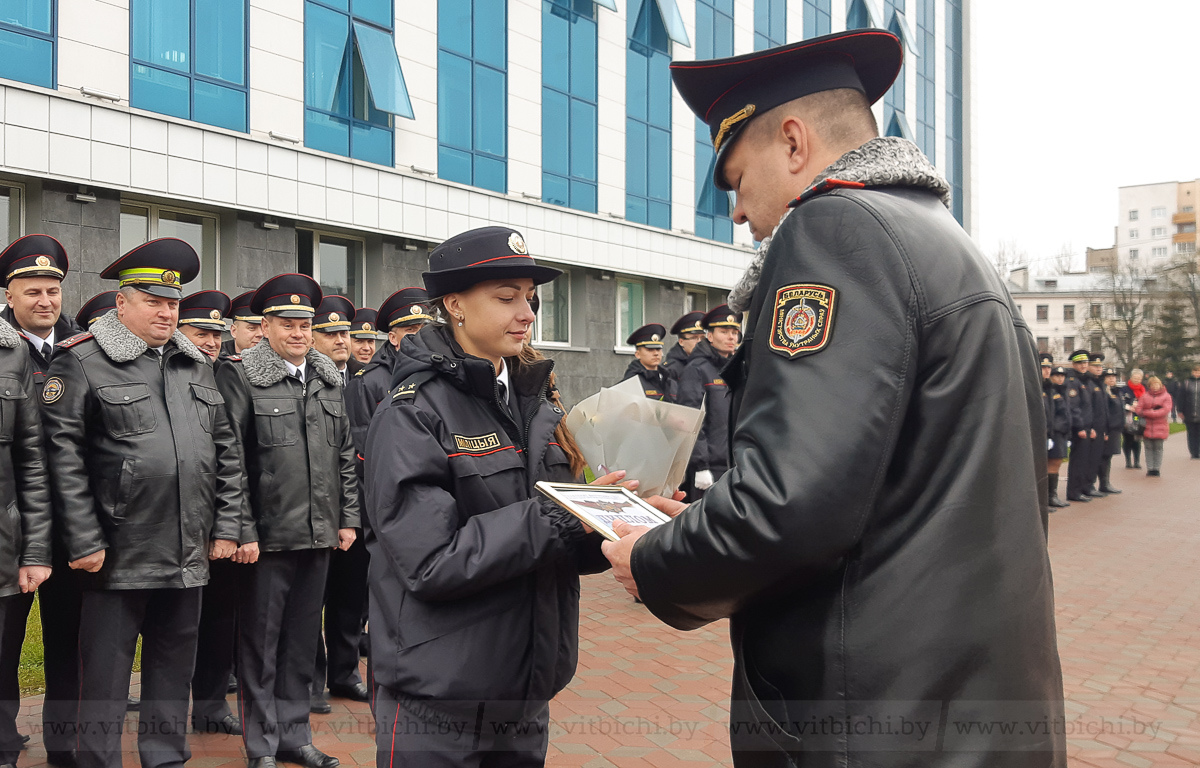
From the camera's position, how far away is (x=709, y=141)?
23.8 metres

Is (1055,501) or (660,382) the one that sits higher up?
(660,382)

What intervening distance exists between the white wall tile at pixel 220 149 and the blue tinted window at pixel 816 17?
1936 centimetres

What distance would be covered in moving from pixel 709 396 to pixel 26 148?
9527mm

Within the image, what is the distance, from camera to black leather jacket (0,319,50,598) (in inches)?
150

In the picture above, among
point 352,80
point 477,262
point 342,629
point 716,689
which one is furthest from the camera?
point 352,80

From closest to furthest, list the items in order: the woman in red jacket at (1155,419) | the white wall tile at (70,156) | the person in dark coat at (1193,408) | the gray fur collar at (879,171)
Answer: the gray fur collar at (879,171) → the white wall tile at (70,156) → the woman in red jacket at (1155,419) → the person in dark coat at (1193,408)

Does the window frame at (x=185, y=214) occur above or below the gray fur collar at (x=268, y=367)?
above

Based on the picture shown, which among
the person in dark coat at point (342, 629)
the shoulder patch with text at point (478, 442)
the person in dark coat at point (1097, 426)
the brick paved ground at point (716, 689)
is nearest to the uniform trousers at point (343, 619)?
the person in dark coat at point (342, 629)

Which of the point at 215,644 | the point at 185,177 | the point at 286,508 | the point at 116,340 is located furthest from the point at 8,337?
the point at 185,177

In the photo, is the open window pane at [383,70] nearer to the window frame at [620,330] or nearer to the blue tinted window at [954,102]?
the window frame at [620,330]

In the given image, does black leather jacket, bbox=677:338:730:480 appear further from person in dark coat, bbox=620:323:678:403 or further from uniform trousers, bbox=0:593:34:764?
uniform trousers, bbox=0:593:34:764

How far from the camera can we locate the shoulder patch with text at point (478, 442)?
7.77 feet

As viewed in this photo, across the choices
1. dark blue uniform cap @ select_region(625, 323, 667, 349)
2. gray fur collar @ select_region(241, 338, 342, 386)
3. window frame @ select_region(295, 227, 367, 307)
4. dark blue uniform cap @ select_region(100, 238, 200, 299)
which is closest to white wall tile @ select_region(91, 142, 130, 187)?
window frame @ select_region(295, 227, 367, 307)

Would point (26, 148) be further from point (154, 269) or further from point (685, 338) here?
point (154, 269)
